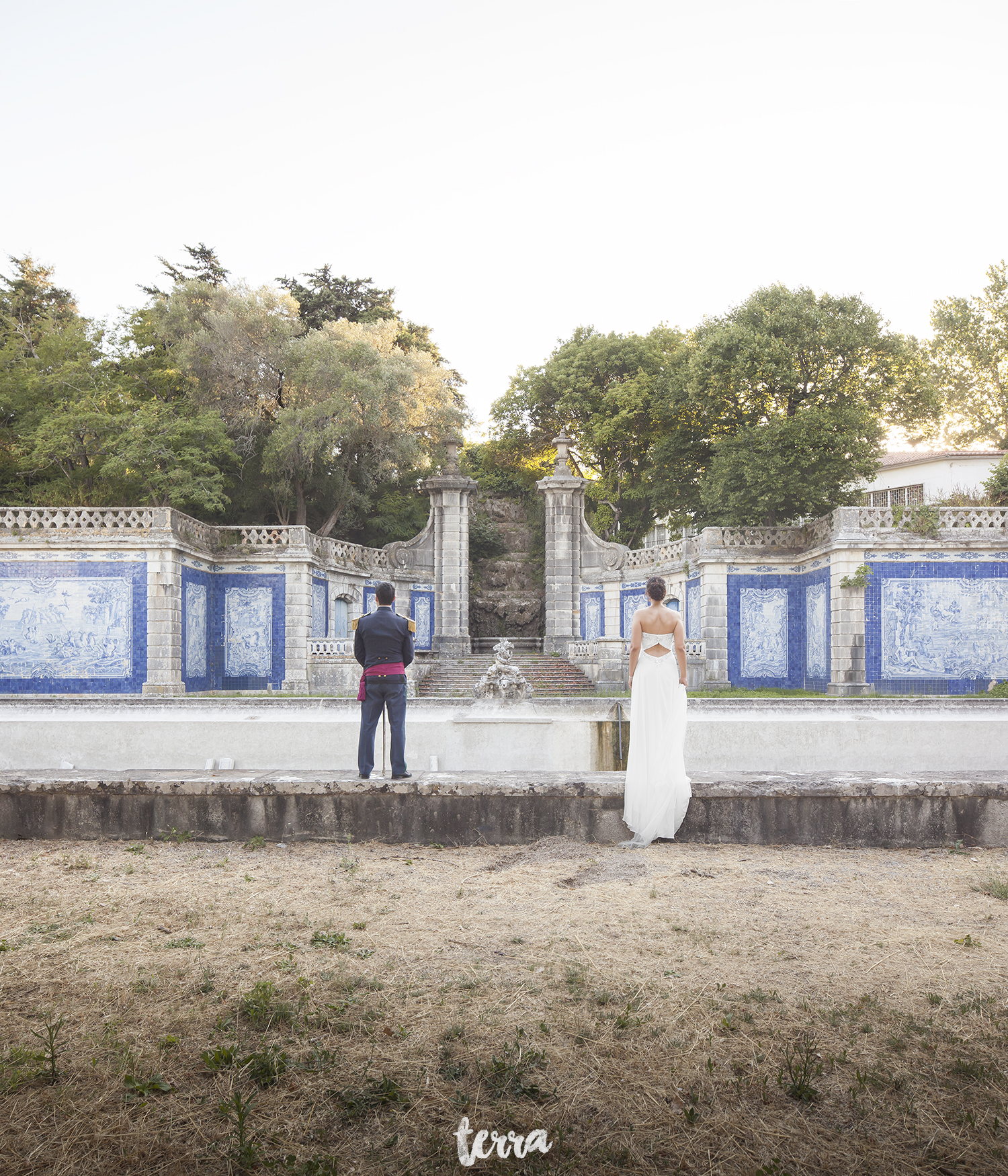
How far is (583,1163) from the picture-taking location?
6.54 feet

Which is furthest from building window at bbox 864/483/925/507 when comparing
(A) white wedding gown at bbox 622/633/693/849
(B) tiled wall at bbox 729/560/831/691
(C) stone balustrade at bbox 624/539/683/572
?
(A) white wedding gown at bbox 622/633/693/849

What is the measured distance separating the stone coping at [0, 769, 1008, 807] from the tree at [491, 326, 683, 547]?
2421 cm

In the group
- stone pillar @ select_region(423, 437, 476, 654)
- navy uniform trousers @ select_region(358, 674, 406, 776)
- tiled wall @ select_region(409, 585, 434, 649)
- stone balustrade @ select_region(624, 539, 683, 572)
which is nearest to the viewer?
navy uniform trousers @ select_region(358, 674, 406, 776)

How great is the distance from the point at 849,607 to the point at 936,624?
197cm

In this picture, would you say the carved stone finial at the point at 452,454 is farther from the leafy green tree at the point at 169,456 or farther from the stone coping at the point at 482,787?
the stone coping at the point at 482,787

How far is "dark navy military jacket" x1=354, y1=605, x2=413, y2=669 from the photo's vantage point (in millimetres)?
6027

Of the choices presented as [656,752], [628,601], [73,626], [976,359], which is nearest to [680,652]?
[656,752]

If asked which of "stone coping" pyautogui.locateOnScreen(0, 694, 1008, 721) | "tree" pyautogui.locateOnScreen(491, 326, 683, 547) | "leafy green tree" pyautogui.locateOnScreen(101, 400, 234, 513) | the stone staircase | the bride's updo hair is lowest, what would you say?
the stone staircase

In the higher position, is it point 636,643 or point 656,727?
point 636,643

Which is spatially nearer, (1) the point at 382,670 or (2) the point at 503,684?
(1) the point at 382,670

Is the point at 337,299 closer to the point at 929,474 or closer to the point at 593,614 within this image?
the point at 593,614

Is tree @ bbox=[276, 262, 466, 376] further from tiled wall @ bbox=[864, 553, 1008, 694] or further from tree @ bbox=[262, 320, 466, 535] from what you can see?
tiled wall @ bbox=[864, 553, 1008, 694]

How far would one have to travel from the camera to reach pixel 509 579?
1208 inches

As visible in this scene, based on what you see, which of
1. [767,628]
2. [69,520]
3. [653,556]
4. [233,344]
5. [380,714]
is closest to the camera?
[380,714]
